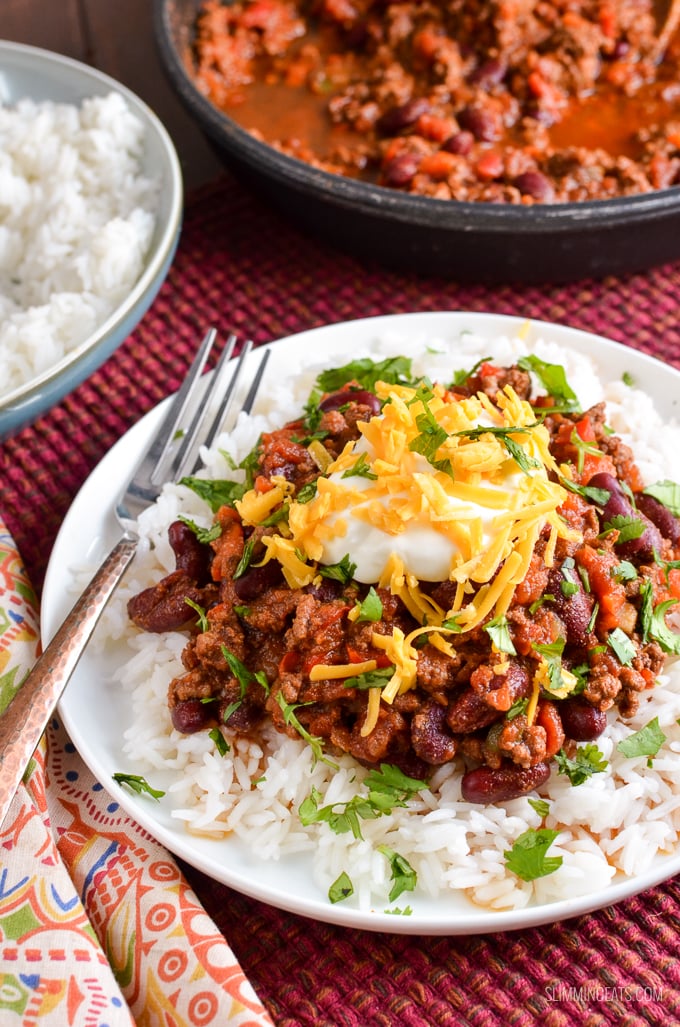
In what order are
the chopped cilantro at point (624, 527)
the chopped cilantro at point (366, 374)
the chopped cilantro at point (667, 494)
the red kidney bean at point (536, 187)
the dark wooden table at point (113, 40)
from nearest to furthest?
the chopped cilantro at point (624, 527) → the chopped cilantro at point (667, 494) → the chopped cilantro at point (366, 374) → the red kidney bean at point (536, 187) → the dark wooden table at point (113, 40)

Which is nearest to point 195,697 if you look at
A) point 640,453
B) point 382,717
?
point 382,717

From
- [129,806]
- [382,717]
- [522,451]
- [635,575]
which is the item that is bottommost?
[129,806]

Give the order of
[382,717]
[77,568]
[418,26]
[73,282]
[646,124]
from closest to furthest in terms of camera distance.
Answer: [382,717], [77,568], [73,282], [646,124], [418,26]

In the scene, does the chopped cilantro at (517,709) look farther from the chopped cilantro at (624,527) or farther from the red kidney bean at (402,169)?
the red kidney bean at (402,169)

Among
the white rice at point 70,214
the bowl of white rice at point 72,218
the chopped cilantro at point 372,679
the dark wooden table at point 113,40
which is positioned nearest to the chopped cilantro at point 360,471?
the chopped cilantro at point 372,679

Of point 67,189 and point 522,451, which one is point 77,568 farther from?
point 67,189
